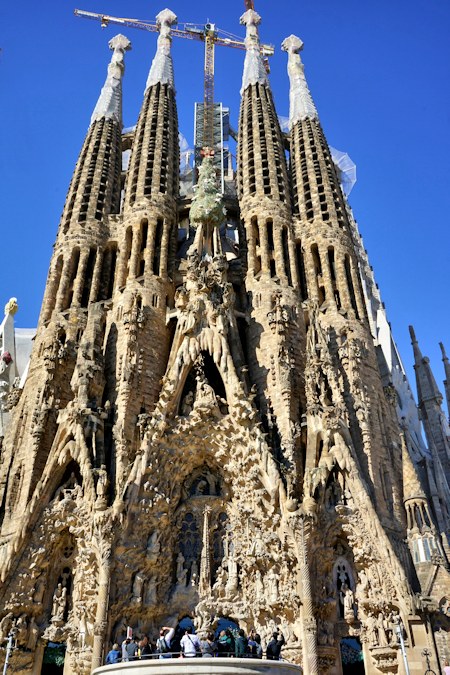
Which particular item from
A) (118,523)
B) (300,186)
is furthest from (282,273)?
(118,523)

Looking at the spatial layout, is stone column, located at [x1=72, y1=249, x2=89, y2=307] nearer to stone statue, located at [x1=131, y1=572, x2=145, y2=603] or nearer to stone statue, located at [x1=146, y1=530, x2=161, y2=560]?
stone statue, located at [x1=146, y1=530, x2=161, y2=560]

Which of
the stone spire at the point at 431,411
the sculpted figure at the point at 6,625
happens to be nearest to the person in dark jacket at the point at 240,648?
the sculpted figure at the point at 6,625

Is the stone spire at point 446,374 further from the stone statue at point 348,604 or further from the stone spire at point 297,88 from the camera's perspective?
the stone statue at point 348,604

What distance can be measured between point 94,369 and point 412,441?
540 inches

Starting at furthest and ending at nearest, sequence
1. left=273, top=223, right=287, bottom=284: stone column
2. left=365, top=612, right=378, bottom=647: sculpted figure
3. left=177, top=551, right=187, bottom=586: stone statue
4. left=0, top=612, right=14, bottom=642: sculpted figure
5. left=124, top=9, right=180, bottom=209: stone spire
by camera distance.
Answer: left=124, top=9, right=180, bottom=209: stone spire, left=273, top=223, right=287, bottom=284: stone column, left=177, top=551, right=187, bottom=586: stone statue, left=0, top=612, right=14, bottom=642: sculpted figure, left=365, top=612, right=378, bottom=647: sculpted figure

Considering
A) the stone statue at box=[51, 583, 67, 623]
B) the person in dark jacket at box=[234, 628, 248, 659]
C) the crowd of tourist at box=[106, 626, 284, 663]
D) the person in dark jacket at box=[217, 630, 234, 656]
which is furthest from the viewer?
the stone statue at box=[51, 583, 67, 623]

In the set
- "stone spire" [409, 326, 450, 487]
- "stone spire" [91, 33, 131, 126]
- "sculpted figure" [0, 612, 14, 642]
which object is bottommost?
"sculpted figure" [0, 612, 14, 642]

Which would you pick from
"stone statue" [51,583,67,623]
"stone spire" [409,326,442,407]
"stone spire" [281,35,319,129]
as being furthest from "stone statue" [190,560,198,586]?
"stone spire" [281,35,319,129]

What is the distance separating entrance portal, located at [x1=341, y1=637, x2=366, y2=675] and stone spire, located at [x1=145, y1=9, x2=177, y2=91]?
2547 cm

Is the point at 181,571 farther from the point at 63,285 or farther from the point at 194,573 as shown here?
the point at 63,285

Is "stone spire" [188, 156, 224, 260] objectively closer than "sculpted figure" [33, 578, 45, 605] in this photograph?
No

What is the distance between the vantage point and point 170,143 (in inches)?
1064

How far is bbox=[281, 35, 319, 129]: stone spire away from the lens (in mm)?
28906

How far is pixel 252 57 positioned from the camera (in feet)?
105
